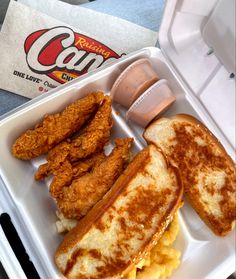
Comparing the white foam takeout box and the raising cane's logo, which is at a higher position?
the raising cane's logo

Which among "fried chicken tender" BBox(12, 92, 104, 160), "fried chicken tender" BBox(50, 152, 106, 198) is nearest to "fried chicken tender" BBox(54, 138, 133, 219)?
"fried chicken tender" BBox(50, 152, 106, 198)

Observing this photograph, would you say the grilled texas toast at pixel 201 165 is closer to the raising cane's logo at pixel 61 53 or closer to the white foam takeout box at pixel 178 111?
the white foam takeout box at pixel 178 111

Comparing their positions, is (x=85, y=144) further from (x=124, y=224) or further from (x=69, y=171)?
(x=124, y=224)

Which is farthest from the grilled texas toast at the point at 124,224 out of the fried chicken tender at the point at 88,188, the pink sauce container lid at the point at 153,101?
the pink sauce container lid at the point at 153,101

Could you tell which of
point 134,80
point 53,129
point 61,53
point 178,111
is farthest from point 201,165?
point 61,53

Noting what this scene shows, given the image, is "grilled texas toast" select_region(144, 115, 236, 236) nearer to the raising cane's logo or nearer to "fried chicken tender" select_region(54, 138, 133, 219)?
"fried chicken tender" select_region(54, 138, 133, 219)

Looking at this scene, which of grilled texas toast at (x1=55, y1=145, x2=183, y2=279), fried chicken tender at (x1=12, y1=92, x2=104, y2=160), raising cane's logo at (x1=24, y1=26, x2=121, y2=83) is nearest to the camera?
grilled texas toast at (x1=55, y1=145, x2=183, y2=279)
